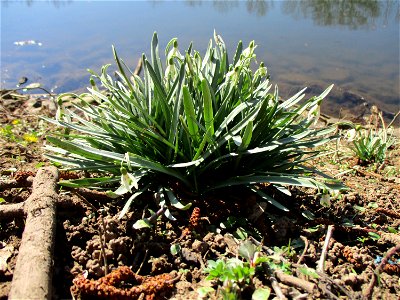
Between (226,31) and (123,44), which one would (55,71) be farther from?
(226,31)

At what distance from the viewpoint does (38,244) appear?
1771mm

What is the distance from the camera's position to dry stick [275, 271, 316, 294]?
1690mm

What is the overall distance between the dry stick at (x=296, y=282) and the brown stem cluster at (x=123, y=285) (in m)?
0.46

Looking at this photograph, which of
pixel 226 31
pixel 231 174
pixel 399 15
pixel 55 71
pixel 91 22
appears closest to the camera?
pixel 231 174

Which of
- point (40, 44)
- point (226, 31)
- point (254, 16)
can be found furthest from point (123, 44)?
point (254, 16)

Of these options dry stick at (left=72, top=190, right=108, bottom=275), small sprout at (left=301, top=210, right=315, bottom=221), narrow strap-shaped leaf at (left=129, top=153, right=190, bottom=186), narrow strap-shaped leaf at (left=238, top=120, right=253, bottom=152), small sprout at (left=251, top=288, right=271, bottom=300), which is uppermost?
narrow strap-shaped leaf at (left=238, top=120, right=253, bottom=152)

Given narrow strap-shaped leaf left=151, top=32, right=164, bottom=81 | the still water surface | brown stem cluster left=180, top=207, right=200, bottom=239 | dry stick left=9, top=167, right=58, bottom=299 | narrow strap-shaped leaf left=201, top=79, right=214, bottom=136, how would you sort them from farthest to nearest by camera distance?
1. the still water surface
2. narrow strap-shaped leaf left=151, top=32, right=164, bottom=81
3. narrow strap-shaped leaf left=201, top=79, right=214, bottom=136
4. brown stem cluster left=180, top=207, right=200, bottom=239
5. dry stick left=9, top=167, right=58, bottom=299

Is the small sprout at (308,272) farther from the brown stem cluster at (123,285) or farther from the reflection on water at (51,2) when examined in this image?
the reflection on water at (51,2)

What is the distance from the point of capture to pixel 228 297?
5.26ft

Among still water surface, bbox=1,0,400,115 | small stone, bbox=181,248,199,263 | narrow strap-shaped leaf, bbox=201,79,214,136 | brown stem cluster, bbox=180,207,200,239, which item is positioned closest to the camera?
small stone, bbox=181,248,199,263

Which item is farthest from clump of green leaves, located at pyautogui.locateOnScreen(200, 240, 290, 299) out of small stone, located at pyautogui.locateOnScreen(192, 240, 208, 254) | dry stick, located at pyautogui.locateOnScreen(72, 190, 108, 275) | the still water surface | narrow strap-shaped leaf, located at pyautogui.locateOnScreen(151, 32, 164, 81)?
the still water surface

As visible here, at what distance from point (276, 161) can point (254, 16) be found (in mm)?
13192

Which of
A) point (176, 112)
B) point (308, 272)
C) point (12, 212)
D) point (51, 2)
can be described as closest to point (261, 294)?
point (308, 272)

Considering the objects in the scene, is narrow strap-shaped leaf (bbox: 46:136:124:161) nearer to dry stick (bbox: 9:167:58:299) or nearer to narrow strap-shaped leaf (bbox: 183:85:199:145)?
dry stick (bbox: 9:167:58:299)
